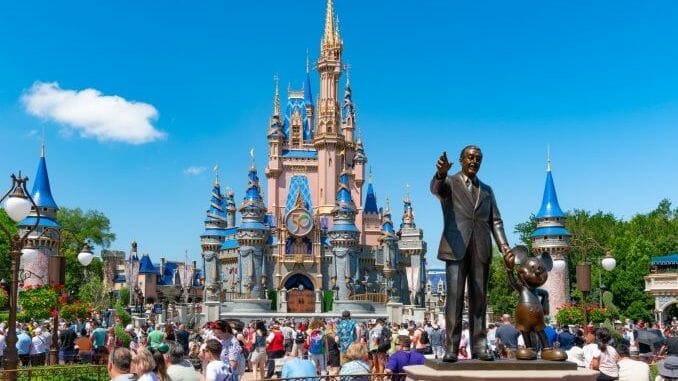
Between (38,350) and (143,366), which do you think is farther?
(38,350)

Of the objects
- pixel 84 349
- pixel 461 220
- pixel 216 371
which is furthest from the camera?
pixel 84 349

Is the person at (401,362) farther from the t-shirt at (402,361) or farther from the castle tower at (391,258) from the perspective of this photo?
the castle tower at (391,258)

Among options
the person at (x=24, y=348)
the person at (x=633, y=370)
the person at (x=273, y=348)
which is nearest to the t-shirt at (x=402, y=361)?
the person at (x=633, y=370)

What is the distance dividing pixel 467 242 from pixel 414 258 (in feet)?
193

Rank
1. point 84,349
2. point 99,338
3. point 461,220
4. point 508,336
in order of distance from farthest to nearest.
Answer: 1. point 99,338
2. point 84,349
3. point 508,336
4. point 461,220

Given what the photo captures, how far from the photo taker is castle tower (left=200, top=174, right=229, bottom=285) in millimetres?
63978

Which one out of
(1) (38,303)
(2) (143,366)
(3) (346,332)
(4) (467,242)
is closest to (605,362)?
(4) (467,242)

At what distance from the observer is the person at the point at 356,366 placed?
29.8 ft

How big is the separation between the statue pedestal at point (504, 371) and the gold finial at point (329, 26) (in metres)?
65.4

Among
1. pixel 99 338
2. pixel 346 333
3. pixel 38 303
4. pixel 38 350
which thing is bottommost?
pixel 38 350

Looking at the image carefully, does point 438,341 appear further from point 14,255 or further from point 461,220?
point 461,220

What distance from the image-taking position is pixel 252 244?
56219 millimetres

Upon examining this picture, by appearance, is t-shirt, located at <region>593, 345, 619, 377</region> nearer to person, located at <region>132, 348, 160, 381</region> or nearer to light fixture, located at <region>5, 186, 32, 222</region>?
person, located at <region>132, 348, 160, 381</region>

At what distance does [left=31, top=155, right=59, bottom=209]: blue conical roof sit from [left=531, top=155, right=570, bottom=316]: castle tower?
1328 inches
